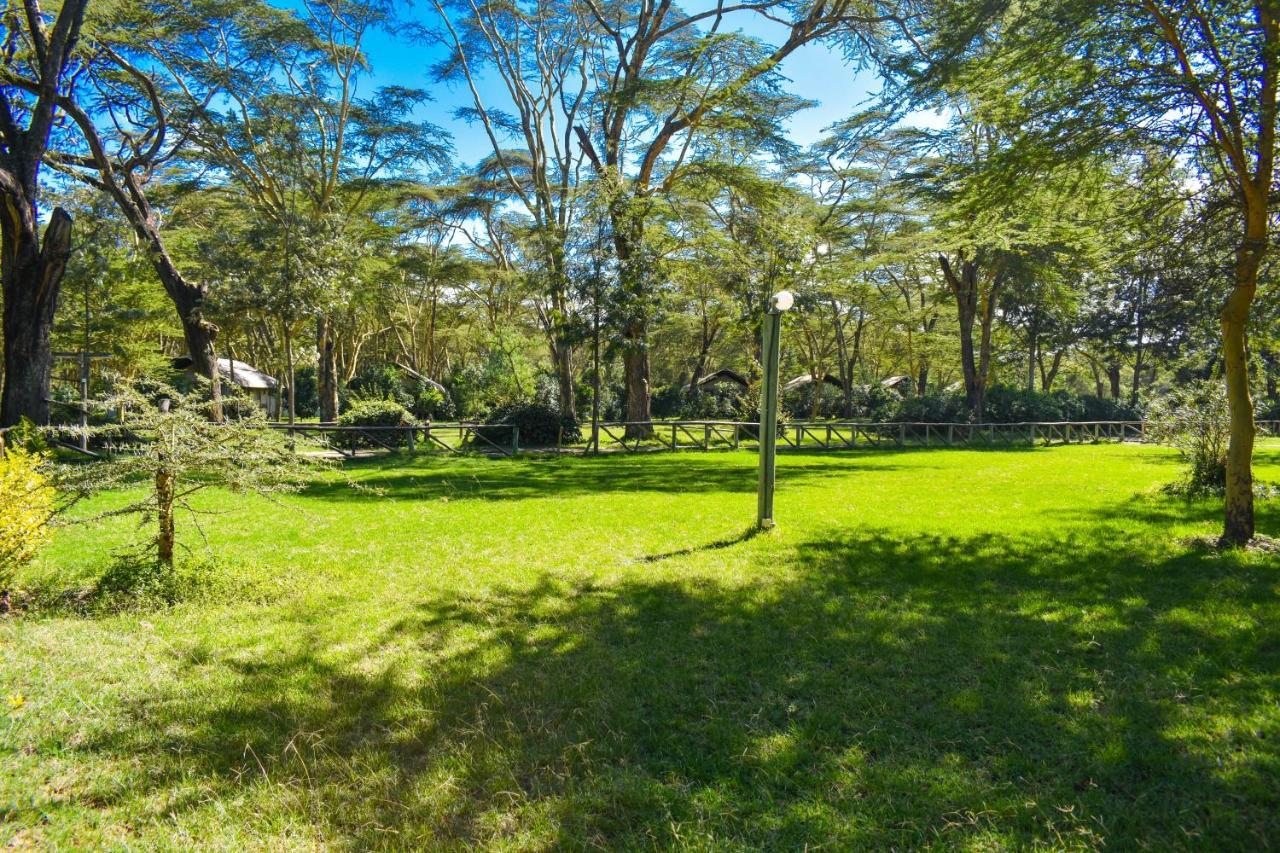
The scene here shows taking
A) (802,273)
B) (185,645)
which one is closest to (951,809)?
(185,645)

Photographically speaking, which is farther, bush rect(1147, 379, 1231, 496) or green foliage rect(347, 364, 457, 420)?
green foliage rect(347, 364, 457, 420)

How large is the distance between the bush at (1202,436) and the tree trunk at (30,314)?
1574cm

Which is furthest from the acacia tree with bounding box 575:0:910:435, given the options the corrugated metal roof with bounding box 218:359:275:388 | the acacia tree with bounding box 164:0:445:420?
the corrugated metal roof with bounding box 218:359:275:388

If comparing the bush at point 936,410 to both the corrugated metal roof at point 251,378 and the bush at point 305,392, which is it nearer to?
the bush at point 305,392

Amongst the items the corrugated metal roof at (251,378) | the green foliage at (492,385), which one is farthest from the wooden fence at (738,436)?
the corrugated metal roof at (251,378)

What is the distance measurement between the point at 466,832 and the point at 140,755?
5.33ft

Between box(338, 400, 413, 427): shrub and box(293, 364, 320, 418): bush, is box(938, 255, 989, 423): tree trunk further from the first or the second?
box(293, 364, 320, 418): bush

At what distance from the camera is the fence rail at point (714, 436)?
16.1 m

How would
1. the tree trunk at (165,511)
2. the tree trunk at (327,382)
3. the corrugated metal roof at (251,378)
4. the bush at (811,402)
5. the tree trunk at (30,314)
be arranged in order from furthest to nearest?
1. the bush at (811,402)
2. the corrugated metal roof at (251,378)
3. the tree trunk at (327,382)
4. the tree trunk at (30,314)
5. the tree trunk at (165,511)

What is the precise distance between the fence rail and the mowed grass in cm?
959

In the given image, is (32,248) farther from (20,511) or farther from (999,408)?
(999,408)

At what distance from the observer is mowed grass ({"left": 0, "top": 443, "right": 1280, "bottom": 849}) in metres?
2.38

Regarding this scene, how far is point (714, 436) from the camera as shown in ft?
71.4

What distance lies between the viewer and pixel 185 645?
13.2 feet
